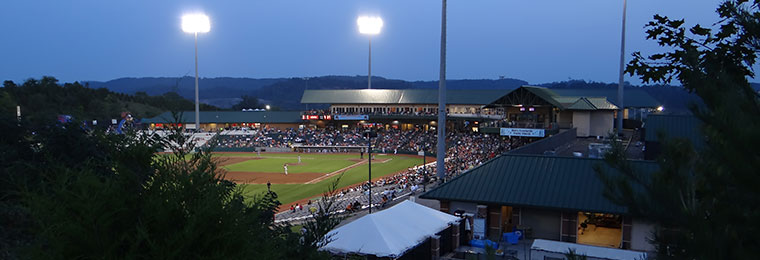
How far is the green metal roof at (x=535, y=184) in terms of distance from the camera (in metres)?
17.5

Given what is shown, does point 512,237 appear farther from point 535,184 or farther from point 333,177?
point 333,177

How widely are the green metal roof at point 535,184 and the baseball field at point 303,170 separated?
54.0ft

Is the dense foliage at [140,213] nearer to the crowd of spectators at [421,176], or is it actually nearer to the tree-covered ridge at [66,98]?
Result: the crowd of spectators at [421,176]

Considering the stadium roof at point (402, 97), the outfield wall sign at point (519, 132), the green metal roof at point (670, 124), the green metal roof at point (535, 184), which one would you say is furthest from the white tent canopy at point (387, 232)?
the stadium roof at point (402, 97)

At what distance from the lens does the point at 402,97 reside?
282 ft

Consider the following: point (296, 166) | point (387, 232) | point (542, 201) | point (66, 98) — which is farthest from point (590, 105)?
point (66, 98)

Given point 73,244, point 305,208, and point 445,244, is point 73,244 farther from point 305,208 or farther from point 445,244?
point 305,208

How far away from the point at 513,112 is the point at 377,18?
103ft

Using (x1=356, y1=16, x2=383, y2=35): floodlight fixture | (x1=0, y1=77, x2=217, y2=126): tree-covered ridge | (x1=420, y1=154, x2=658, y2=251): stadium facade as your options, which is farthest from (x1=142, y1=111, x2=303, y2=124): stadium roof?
(x1=420, y1=154, x2=658, y2=251): stadium facade

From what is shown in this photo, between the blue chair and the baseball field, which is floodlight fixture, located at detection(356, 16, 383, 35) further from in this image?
the blue chair

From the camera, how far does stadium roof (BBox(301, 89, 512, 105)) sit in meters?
84.4

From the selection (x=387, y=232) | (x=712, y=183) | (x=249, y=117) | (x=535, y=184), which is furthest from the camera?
(x=249, y=117)

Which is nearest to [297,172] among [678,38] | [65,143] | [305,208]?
[305,208]

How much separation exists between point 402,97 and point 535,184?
67756mm
